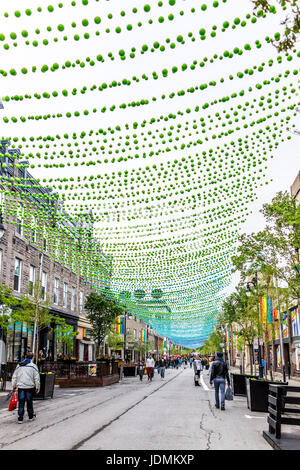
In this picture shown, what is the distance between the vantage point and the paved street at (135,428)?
25.0ft

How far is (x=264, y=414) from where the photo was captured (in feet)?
40.8

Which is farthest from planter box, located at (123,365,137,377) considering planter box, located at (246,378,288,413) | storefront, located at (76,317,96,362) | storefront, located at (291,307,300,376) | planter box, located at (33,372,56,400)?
planter box, located at (246,378,288,413)

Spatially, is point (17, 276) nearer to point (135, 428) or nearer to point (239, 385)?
point (239, 385)

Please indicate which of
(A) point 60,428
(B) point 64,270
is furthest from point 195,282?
(B) point 64,270

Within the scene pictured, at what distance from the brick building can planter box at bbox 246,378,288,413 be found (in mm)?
8655

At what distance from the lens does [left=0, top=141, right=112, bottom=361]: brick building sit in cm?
2133

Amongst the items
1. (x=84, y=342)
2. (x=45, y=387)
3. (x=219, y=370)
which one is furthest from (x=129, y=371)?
(x=219, y=370)

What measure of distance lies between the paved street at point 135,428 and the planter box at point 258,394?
1.20 ft

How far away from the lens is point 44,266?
103 feet

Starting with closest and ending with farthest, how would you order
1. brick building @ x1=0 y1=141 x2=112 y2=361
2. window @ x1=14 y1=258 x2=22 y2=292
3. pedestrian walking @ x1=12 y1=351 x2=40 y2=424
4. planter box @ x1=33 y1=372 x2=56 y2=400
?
pedestrian walking @ x1=12 y1=351 x2=40 y2=424 < planter box @ x1=33 y1=372 x2=56 y2=400 < brick building @ x1=0 y1=141 x2=112 y2=361 < window @ x1=14 y1=258 x2=22 y2=292

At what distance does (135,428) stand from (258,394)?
4885mm

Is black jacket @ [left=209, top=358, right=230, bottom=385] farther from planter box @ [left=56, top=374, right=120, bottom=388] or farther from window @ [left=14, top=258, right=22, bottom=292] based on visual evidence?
window @ [left=14, top=258, right=22, bottom=292]

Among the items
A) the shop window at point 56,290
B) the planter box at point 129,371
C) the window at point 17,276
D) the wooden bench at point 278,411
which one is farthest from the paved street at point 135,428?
the planter box at point 129,371
